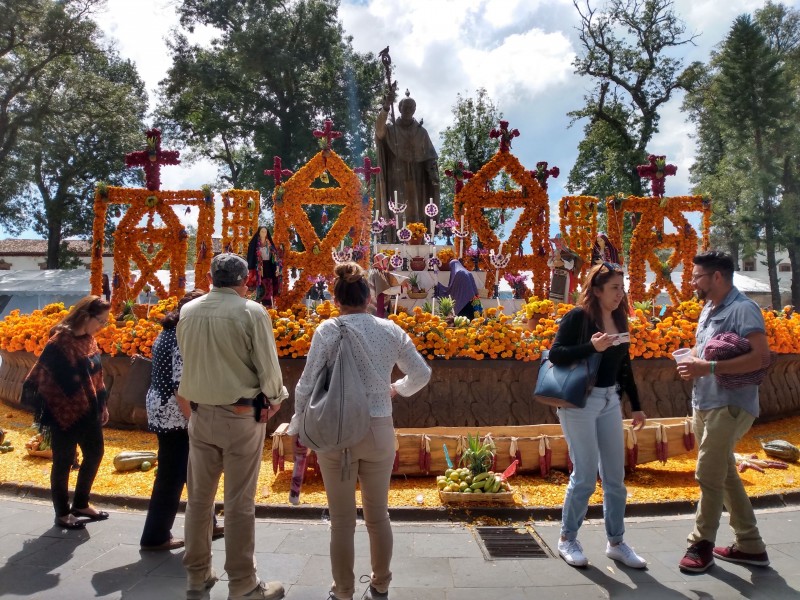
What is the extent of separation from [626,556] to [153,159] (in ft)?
34.0

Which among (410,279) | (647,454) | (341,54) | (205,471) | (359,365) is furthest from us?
(341,54)

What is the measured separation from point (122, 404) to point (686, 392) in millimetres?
6801

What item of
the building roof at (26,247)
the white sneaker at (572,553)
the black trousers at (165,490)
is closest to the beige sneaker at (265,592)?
the black trousers at (165,490)

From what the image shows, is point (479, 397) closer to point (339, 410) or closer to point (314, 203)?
point (339, 410)

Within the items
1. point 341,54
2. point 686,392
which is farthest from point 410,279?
point 341,54

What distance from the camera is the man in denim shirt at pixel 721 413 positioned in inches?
142

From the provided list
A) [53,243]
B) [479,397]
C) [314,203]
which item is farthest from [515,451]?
[53,243]

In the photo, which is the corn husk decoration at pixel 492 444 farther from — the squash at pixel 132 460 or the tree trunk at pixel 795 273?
the tree trunk at pixel 795 273

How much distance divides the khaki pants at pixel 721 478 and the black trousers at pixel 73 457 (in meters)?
4.08

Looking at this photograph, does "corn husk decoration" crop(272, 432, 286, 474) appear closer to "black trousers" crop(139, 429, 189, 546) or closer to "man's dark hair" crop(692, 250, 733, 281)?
"black trousers" crop(139, 429, 189, 546)

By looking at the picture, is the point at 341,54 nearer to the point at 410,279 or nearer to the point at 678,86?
the point at 678,86

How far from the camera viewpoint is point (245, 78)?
93.6 feet

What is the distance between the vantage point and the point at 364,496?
10.4 ft

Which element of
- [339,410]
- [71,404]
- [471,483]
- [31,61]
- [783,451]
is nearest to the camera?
[339,410]
